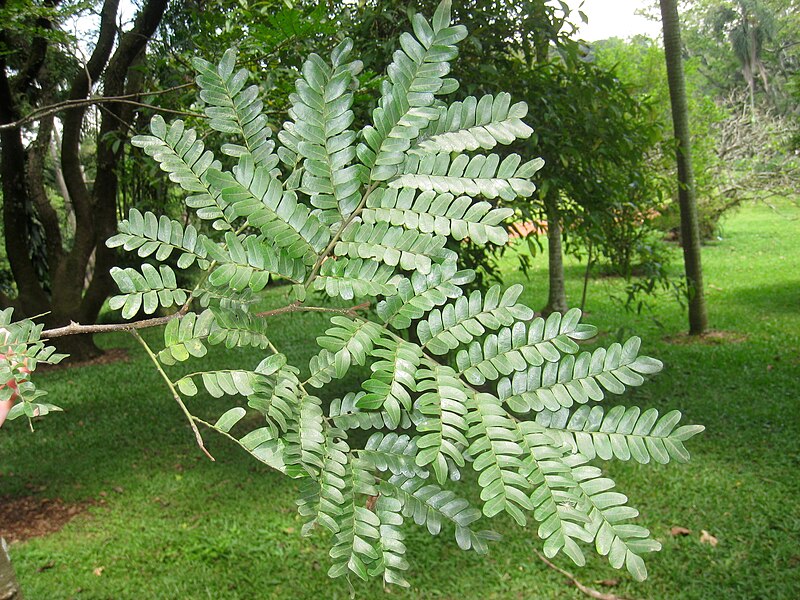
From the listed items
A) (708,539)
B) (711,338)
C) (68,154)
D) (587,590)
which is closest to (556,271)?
(711,338)

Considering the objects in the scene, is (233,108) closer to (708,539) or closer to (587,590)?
(587,590)

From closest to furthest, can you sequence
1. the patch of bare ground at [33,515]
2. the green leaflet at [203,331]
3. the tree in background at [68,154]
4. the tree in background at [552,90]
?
1. the green leaflet at [203,331]
2. the tree in background at [552,90]
3. the patch of bare ground at [33,515]
4. the tree in background at [68,154]

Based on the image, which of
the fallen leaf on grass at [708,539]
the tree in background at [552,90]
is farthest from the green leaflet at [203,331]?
the fallen leaf on grass at [708,539]

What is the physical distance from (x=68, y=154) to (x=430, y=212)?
6784 millimetres

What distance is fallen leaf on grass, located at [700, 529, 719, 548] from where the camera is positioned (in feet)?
11.8

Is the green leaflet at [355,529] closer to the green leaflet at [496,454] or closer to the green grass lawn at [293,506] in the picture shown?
the green leaflet at [496,454]

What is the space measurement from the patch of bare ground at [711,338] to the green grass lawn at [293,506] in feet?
0.26

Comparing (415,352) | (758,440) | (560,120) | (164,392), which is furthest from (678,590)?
(164,392)

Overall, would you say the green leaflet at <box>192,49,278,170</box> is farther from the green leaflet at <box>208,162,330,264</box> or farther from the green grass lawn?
the green grass lawn

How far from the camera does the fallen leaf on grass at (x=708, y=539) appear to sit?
3.59m

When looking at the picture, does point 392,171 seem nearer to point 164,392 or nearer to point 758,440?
point 758,440

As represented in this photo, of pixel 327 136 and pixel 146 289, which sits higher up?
pixel 327 136

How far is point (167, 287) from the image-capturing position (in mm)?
720

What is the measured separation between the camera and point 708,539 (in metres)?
3.63
